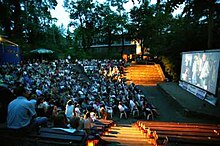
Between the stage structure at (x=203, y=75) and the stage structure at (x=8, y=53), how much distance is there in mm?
16233

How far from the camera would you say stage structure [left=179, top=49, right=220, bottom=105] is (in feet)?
44.0

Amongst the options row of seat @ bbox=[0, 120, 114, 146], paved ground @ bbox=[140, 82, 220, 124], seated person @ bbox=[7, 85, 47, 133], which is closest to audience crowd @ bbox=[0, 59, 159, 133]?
paved ground @ bbox=[140, 82, 220, 124]

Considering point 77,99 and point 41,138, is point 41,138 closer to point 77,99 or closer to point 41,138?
point 41,138

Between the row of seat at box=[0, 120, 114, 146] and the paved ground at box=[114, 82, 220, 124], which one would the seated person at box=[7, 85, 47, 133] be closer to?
the row of seat at box=[0, 120, 114, 146]

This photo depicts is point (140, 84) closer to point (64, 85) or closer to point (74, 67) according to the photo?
point (74, 67)

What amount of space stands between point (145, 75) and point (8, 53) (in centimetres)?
1411

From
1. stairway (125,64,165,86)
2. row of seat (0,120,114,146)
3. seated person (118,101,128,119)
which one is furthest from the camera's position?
stairway (125,64,165,86)

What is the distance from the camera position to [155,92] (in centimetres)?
2067

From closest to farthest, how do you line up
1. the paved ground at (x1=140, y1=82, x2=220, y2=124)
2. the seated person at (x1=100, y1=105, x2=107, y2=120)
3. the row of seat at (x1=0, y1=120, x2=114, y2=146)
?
the row of seat at (x1=0, y1=120, x2=114, y2=146)
the seated person at (x1=100, y1=105, x2=107, y2=120)
the paved ground at (x1=140, y1=82, x2=220, y2=124)

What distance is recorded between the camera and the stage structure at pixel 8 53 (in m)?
22.1

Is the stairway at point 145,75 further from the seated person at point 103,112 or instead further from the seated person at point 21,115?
the seated person at point 21,115

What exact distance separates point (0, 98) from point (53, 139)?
1.92 meters

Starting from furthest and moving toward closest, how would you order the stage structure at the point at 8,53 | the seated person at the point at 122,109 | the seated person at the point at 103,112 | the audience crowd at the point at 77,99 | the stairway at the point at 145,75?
the stairway at the point at 145,75, the stage structure at the point at 8,53, the seated person at the point at 122,109, the seated person at the point at 103,112, the audience crowd at the point at 77,99

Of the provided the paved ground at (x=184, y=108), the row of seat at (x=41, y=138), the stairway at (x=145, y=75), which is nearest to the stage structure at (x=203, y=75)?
the paved ground at (x=184, y=108)
